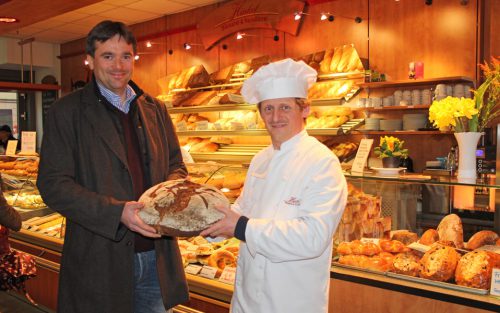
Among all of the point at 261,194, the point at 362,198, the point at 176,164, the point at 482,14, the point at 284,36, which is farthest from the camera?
the point at 284,36

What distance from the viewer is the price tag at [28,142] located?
546 cm

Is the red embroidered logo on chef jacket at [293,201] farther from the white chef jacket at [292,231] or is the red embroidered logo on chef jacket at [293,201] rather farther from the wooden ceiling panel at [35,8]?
the wooden ceiling panel at [35,8]

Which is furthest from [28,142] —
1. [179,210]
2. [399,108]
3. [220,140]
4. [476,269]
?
[476,269]

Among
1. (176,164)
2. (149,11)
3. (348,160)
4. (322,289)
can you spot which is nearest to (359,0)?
(348,160)

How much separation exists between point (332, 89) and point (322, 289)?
387 cm

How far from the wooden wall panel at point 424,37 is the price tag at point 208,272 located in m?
3.85

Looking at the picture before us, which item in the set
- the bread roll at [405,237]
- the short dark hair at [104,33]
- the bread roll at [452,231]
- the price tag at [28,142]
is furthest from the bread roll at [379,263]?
the price tag at [28,142]

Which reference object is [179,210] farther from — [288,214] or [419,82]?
[419,82]

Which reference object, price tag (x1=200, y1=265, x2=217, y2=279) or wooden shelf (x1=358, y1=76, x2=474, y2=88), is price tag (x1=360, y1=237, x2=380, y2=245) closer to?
price tag (x1=200, y1=265, x2=217, y2=279)

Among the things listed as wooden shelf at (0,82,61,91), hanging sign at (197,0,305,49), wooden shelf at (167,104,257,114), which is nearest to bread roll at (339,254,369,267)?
wooden shelf at (167,104,257,114)

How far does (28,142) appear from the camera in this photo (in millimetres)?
5488

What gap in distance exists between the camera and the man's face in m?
1.93

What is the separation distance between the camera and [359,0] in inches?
243

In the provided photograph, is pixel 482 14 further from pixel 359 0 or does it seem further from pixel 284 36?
pixel 284 36
